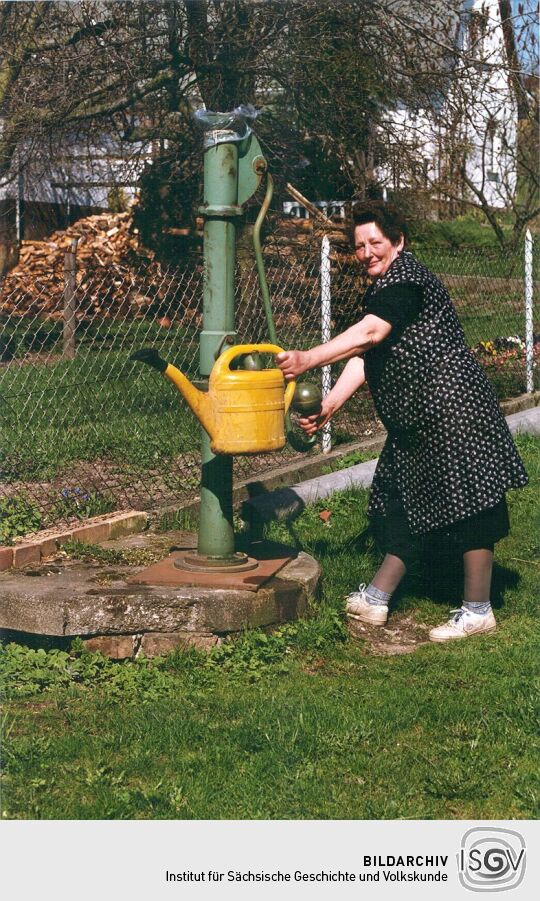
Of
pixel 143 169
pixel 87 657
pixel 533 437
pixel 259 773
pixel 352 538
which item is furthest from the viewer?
pixel 143 169

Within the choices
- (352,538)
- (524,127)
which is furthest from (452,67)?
(524,127)

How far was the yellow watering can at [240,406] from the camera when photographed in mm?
4121

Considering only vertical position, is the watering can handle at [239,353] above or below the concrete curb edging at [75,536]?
above

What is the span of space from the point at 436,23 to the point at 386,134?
118cm

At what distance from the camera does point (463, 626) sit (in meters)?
4.65

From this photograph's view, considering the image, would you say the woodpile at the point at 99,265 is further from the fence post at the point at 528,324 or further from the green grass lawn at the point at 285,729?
the green grass lawn at the point at 285,729

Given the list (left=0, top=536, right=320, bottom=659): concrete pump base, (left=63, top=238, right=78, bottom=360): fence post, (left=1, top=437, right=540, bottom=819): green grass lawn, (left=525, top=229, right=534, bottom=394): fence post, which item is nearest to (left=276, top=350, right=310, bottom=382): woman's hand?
(left=0, top=536, right=320, bottom=659): concrete pump base

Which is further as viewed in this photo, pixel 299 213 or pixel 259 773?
pixel 299 213

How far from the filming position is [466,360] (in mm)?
4516

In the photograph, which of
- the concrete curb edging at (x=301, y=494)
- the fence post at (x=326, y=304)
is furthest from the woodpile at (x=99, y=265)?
the concrete curb edging at (x=301, y=494)

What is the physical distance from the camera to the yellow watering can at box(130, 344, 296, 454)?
412 cm

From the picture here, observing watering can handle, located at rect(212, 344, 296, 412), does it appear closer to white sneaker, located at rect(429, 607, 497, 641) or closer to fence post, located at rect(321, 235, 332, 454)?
white sneaker, located at rect(429, 607, 497, 641)

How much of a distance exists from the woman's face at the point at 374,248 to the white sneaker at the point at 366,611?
1.36m

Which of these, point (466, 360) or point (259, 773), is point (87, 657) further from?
point (466, 360)
